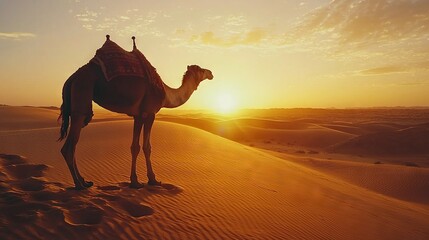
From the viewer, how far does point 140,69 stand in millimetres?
7938

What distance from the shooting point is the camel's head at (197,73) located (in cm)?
989

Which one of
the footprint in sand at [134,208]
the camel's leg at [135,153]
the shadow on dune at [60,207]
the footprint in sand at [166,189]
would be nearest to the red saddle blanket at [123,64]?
the camel's leg at [135,153]

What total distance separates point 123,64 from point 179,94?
2179 mm

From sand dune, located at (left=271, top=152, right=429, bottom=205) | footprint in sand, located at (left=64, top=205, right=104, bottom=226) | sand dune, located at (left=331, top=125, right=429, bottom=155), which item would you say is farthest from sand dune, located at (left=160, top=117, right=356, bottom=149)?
footprint in sand, located at (left=64, top=205, right=104, bottom=226)

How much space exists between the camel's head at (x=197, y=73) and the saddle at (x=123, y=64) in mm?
1533

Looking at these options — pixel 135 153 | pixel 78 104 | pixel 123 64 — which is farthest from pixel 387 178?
pixel 78 104

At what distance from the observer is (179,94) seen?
9.34 meters

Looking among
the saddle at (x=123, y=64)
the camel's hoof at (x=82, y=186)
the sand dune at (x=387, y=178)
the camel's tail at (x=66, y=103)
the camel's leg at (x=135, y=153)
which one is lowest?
the sand dune at (x=387, y=178)

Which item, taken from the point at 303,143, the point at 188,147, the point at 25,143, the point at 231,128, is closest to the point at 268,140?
the point at 303,143

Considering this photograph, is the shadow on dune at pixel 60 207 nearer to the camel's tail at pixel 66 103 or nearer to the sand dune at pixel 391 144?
the camel's tail at pixel 66 103

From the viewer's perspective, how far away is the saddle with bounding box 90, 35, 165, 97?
23.9ft

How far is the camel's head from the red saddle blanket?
1.53 m

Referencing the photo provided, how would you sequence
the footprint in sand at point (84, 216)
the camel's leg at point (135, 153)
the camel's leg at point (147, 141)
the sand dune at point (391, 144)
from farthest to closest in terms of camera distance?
the sand dune at point (391, 144)
the camel's leg at point (147, 141)
the camel's leg at point (135, 153)
the footprint in sand at point (84, 216)

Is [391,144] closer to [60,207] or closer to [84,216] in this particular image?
[84,216]
